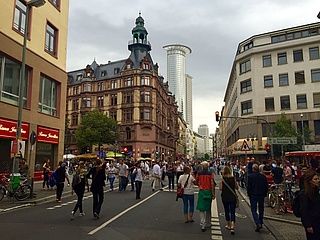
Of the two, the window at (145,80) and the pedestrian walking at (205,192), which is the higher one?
the window at (145,80)

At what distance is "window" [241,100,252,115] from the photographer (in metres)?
46.9

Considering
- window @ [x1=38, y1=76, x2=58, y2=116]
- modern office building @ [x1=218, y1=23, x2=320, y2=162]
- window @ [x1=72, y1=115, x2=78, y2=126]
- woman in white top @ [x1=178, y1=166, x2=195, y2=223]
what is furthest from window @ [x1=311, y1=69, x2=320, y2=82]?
window @ [x1=72, y1=115, x2=78, y2=126]

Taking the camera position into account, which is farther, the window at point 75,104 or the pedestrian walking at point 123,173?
the window at point 75,104

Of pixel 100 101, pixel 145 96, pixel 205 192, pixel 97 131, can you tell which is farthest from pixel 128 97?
pixel 205 192

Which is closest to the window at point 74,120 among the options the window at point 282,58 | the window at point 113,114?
the window at point 113,114

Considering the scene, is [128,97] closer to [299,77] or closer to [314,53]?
[299,77]

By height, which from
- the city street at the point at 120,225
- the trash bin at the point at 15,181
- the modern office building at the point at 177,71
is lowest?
the city street at the point at 120,225

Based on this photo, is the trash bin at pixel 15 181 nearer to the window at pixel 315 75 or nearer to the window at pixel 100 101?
the window at pixel 315 75

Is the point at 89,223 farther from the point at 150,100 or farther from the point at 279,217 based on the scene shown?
the point at 150,100

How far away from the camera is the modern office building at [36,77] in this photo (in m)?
17.9

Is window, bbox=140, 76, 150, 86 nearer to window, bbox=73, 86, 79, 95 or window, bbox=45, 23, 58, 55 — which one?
window, bbox=73, 86, 79, 95

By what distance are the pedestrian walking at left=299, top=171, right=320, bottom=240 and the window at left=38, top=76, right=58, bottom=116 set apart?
2010 centimetres

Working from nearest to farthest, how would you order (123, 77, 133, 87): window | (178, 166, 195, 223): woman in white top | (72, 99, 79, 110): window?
(178, 166, 195, 223): woman in white top → (123, 77, 133, 87): window → (72, 99, 79, 110): window

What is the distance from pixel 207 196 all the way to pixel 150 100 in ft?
177
